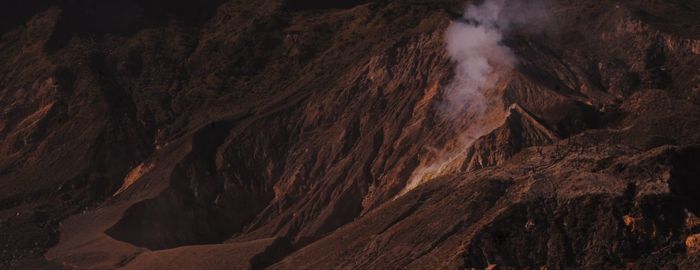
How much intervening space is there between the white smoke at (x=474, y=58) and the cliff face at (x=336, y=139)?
108 cm

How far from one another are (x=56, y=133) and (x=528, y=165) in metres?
55.0

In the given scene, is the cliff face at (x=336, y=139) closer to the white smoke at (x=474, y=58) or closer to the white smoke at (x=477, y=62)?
the white smoke at (x=477, y=62)

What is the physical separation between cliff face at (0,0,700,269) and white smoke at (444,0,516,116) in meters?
1.08

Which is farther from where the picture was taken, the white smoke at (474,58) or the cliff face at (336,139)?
the white smoke at (474,58)

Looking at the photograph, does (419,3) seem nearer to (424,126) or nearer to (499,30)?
(499,30)

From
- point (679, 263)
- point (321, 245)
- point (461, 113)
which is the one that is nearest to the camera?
point (679, 263)

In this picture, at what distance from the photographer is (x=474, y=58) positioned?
12406cm

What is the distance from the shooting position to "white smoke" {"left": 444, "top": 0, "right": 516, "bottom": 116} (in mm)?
120250

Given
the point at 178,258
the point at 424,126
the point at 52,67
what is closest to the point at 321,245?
the point at 178,258

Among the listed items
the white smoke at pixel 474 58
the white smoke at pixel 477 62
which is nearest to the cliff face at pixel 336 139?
the white smoke at pixel 477 62

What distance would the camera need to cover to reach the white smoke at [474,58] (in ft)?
395

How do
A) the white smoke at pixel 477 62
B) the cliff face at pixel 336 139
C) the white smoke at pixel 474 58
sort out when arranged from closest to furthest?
the cliff face at pixel 336 139
the white smoke at pixel 477 62
the white smoke at pixel 474 58

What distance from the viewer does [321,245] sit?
102812 millimetres

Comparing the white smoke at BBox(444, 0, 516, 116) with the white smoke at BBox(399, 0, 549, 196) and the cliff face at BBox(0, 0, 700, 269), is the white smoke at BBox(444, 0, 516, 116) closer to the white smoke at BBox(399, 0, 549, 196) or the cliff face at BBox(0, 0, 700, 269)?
the white smoke at BBox(399, 0, 549, 196)
